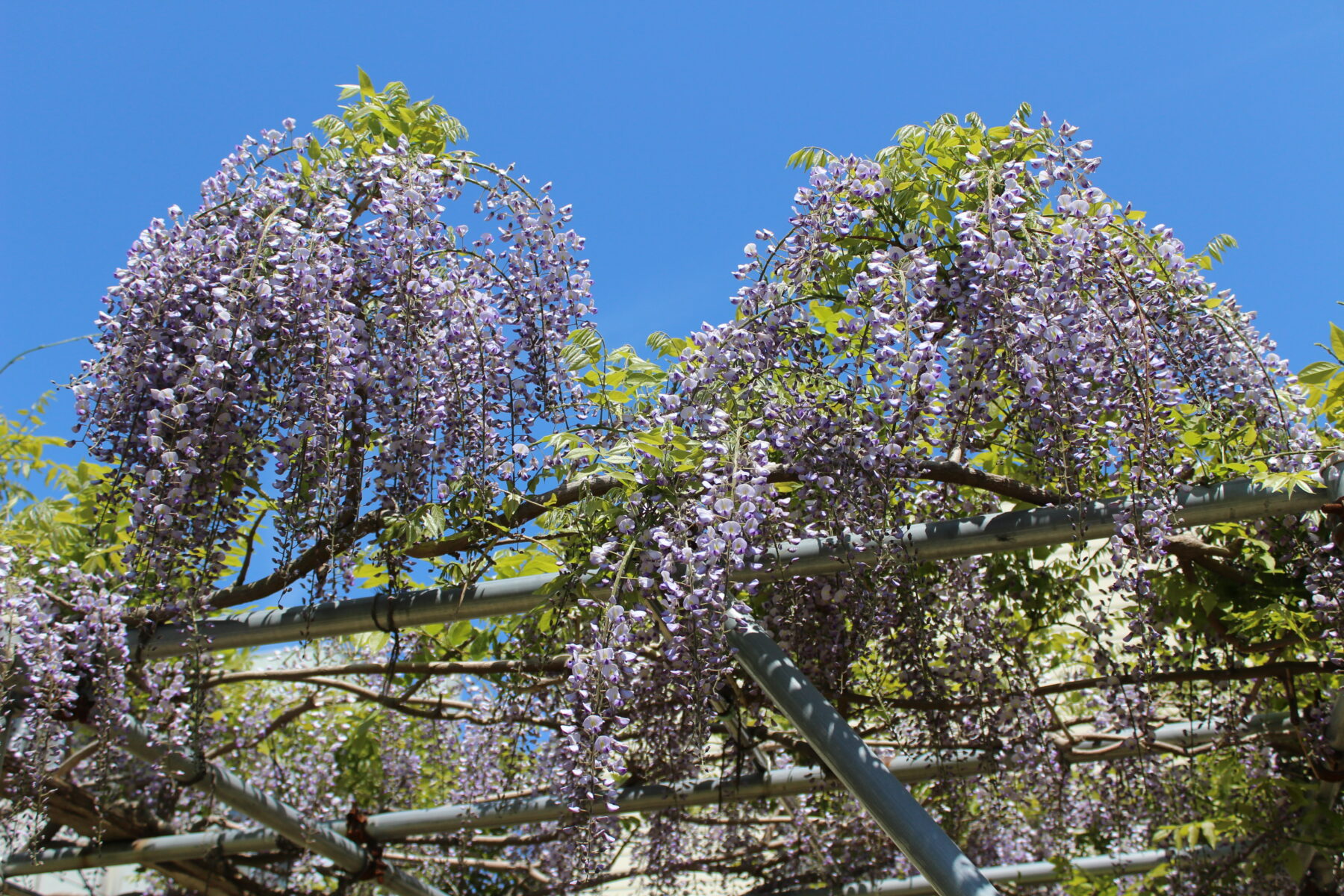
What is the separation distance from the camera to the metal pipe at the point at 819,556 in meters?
→ 2.72

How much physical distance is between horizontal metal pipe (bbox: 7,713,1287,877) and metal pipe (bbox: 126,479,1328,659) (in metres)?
1.55

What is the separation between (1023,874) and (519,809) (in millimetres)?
2764

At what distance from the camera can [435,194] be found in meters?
2.99

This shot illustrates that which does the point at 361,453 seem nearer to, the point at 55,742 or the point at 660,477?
the point at 660,477

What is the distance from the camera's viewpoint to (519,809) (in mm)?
4969

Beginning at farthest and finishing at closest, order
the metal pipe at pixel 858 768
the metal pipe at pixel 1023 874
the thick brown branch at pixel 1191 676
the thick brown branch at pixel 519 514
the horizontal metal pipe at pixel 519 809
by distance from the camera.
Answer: the metal pipe at pixel 1023 874 → the horizontal metal pipe at pixel 519 809 → the thick brown branch at pixel 1191 676 → the thick brown branch at pixel 519 514 → the metal pipe at pixel 858 768

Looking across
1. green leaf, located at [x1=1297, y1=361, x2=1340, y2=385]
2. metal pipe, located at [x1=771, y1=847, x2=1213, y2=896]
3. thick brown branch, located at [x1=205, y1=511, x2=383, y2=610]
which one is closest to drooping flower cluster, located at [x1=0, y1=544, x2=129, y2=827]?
thick brown branch, located at [x1=205, y1=511, x2=383, y2=610]

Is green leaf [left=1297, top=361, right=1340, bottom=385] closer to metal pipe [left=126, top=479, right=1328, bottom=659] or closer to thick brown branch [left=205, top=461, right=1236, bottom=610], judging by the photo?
metal pipe [left=126, top=479, right=1328, bottom=659]

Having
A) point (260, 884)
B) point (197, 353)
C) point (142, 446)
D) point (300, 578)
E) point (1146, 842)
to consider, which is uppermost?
point (197, 353)

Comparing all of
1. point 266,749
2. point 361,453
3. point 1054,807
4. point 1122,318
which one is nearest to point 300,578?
point 361,453

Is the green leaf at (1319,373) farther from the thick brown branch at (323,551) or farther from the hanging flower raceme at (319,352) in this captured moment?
the thick brown branch at (323,551)

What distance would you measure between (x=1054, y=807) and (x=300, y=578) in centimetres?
367

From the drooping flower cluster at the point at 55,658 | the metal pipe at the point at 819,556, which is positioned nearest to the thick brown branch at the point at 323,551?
the metal pipe at the point at 819,556

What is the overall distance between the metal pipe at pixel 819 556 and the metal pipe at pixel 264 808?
62cm
